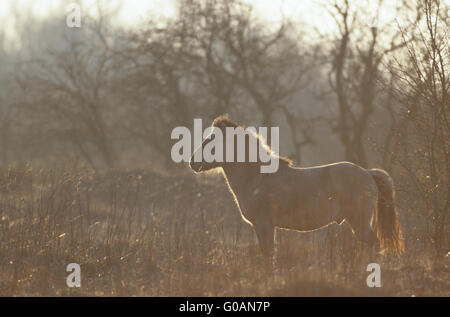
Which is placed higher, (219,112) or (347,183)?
(219,112)

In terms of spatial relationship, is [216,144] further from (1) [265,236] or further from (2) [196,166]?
(1) [265,236]

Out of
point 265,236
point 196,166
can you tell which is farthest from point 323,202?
point 196,166

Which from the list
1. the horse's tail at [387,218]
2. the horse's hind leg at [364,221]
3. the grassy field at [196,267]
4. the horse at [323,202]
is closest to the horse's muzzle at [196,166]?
the horse at [323,202]

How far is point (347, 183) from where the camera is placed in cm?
851

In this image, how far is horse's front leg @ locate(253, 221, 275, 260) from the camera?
8258mm

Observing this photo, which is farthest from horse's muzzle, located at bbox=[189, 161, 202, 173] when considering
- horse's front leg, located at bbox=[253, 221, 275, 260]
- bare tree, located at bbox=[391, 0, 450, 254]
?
bare tree, located at bbox=[391, 0, 450, 254]

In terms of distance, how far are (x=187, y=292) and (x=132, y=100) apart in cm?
1929

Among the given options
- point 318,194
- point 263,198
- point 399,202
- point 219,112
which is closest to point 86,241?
point 263,198

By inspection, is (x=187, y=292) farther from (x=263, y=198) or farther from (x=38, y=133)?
(x=38, y=133)

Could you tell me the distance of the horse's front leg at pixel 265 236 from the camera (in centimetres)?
826

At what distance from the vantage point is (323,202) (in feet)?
28.1

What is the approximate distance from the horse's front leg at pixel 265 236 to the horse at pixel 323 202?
0.01 m

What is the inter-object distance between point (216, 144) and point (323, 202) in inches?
64.1

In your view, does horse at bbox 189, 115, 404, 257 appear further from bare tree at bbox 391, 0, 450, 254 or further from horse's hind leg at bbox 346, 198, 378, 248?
bare tree at bbox 391, 0, 450, 254
